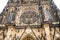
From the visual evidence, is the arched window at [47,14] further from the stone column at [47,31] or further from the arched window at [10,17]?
the arched window at [10,17]

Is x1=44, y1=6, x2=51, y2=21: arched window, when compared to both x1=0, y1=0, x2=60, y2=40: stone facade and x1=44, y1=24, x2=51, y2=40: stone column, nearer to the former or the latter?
x1=0, y1=0, x2=60, y2=40: stone facade

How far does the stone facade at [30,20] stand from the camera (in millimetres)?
13922

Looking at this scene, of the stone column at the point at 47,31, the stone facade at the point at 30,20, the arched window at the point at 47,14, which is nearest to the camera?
the stone column at the point at 47,31

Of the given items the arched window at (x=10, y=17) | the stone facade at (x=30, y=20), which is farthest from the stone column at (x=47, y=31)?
the arched window at (x=10, y=17)

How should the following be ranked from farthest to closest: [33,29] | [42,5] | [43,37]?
[42,5]
[33,29]
[43,37]

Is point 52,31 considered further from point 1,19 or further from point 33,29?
point 1,19

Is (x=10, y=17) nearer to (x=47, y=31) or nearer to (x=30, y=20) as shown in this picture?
(x=30, y=20)

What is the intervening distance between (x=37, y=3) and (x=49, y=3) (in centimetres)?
132

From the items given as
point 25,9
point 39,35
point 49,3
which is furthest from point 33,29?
point 49,3

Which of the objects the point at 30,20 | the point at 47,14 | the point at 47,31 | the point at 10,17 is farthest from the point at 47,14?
the point at 10,17

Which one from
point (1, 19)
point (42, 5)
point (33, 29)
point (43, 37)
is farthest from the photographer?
point (42, 5)

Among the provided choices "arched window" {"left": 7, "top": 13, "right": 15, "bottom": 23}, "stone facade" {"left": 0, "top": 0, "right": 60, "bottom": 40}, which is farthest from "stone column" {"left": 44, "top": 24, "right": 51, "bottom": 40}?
"arched window" {"left": 7, "top": 13, "right": 15, "bottom": 23}

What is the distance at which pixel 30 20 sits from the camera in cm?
1595

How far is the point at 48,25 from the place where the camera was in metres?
13.9
